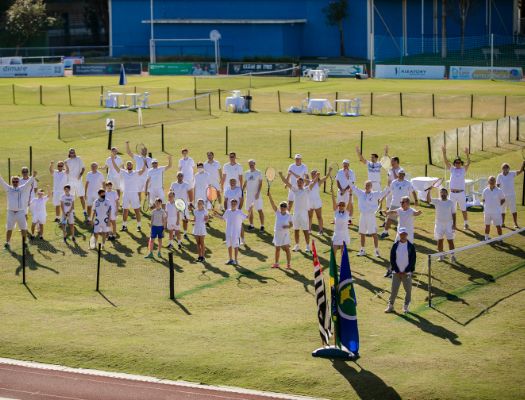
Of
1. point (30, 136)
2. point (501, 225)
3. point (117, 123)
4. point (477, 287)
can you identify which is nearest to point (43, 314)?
point (477, 287)

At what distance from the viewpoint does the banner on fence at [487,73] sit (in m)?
74.2

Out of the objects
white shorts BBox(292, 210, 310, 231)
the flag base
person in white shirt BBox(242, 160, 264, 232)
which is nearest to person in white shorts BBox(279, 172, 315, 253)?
white shorts BBox(292, 210, 310, 231)

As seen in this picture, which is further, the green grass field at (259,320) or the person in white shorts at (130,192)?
the person in white shorts at (130,192)

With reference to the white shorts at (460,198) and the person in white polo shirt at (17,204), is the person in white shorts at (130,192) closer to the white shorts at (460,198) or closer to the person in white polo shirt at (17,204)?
the person in white polo shirt at (17,204)

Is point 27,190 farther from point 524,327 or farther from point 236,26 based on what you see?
point 236,26

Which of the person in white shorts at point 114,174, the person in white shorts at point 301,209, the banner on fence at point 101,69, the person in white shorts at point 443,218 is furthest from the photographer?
the banner on fence at point 101,69

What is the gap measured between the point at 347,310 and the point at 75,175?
13.7 meters

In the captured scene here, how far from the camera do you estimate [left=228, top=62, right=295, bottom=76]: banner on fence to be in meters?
81.8

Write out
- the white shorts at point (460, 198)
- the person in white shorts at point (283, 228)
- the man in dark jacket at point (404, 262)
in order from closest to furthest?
the man in dark jacket at point (404, 262) < the person in white shorts at point (283, 228) < the white shorts at point (460, 198)

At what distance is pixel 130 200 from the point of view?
29500 mm

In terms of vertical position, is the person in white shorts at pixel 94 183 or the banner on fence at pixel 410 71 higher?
the banner on fence at pixel 410 71

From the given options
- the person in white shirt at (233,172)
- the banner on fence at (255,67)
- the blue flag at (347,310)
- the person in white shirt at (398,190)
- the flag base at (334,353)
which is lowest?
the flag base at (334,353)

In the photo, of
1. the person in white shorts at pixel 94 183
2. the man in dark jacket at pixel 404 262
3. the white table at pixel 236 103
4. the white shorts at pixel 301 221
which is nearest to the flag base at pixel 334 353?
the man in dark jacket at pixel 404 262

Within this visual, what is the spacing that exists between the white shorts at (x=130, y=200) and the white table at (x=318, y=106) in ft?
91.9
